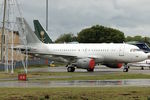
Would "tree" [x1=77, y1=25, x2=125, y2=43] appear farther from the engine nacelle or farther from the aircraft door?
the engine nacelle

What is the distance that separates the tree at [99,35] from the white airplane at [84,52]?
104710 millimetres

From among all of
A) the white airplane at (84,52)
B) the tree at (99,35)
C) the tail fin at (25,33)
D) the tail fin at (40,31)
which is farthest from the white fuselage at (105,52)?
the tree at (99,35)

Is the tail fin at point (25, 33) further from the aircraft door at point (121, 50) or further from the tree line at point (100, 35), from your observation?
the tree line at point (100, 35)

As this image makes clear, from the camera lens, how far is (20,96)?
2100cm

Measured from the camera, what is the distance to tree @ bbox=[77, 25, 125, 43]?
543 feet

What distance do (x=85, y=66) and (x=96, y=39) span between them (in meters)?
112

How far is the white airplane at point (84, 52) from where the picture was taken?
55719 millimetres

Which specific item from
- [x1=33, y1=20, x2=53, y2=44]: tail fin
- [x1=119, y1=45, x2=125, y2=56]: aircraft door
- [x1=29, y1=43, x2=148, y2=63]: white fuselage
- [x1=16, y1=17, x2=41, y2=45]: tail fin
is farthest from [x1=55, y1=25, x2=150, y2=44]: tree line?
[x1=119, y1=45, x2=125, y2=56]: aircraft door

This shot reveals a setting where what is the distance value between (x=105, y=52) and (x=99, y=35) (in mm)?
110889

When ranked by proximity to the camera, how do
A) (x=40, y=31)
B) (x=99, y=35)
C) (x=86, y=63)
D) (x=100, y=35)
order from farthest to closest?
1. (x=100, y=35)
2. (x=99, y=35)
3. (x=40, y=31)
4. (x=86, y=63)

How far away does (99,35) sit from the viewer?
167000 millimetres

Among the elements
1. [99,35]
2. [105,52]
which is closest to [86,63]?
[105,52]

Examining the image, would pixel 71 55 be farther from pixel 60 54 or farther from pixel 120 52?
pixel 120 52

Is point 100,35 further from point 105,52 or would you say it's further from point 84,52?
point 105,52
